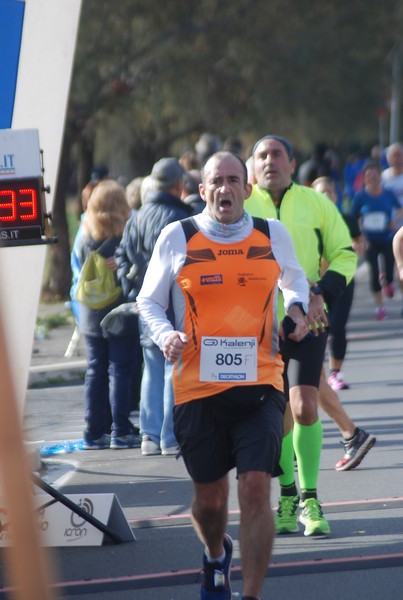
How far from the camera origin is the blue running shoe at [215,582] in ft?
16.5

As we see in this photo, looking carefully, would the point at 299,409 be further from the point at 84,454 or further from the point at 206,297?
the point at 84,454

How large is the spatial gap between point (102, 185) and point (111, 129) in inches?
584

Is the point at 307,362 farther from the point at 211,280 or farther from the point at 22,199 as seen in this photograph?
the point at 22,199

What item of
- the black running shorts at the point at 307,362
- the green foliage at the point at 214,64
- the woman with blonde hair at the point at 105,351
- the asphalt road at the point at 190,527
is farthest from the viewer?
the green foliage at the point at 214,64

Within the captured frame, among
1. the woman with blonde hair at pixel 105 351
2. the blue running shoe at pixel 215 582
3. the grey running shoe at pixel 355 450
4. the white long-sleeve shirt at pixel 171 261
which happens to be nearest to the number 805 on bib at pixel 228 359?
the white long-sleeve shirt at pixel 171 261

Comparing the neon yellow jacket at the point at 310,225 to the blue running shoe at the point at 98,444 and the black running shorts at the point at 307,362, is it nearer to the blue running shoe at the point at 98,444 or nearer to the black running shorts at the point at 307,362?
the black running shorts at the point at 307,362

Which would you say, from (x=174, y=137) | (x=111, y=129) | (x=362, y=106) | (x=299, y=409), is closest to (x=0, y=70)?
(x=299, y=409)

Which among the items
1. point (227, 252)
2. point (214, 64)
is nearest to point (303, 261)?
point (227, 252)

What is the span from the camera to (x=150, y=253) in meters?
9.02

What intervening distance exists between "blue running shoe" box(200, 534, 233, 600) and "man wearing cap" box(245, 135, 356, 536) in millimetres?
1346

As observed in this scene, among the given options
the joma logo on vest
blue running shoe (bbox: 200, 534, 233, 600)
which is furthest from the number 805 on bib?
blue running shoe (bbox: 200, 534, 233, 600)

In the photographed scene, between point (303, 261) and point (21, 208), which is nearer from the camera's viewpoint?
point (21, 208)

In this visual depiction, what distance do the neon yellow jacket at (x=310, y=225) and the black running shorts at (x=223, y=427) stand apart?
1.49 meters

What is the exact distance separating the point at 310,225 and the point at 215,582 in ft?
6.88
